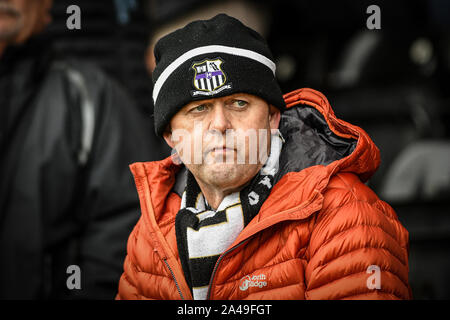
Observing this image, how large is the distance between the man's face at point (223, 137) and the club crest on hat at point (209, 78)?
3 centimetres

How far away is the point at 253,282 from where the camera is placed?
1.07 m

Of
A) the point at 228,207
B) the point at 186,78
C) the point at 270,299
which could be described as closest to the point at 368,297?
the point at 270,299

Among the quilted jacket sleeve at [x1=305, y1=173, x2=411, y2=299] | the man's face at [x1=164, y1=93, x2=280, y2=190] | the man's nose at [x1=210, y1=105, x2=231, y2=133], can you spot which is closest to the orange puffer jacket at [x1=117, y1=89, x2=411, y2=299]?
the quilted jacket sleeve at [x1=305, y1=173, x2=411, y2=299]

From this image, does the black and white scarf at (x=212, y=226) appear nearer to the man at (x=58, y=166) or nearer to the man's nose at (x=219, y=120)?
the man's nose at (x=219, y=120)

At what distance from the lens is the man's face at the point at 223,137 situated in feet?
3.48

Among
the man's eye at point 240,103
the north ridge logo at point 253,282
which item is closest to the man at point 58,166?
the north ridge logo at point 253,282

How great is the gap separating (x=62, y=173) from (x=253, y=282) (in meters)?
1.04

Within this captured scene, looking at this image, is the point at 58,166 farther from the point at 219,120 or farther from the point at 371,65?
the point at 371,65

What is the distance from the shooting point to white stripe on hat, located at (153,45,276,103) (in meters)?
1.09

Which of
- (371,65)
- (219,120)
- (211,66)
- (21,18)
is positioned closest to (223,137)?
(219,120)

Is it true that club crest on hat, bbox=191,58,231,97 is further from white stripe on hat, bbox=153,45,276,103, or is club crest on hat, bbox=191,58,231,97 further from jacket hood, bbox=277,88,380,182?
jacket hood, bbox=277,88,380,182

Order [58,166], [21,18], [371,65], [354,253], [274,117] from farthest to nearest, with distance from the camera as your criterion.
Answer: [371,65] → [21,18] → [58,166] → [274,117] → [354,253]
